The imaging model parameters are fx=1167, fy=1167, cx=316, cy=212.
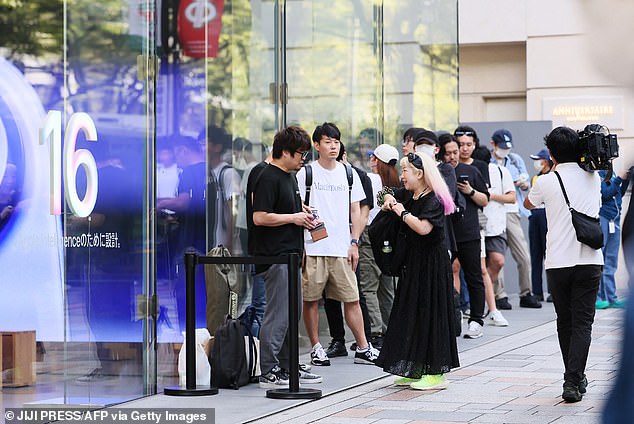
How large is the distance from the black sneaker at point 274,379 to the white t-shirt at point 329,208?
142 cm

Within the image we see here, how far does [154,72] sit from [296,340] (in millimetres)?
2118

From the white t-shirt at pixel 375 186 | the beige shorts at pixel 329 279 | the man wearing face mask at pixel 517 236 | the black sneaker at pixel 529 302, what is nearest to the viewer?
the beige shorts at pixel 329 279

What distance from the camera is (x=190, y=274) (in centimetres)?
787

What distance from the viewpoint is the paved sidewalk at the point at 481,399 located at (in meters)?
7.17

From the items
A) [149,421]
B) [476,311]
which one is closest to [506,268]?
[476,311]

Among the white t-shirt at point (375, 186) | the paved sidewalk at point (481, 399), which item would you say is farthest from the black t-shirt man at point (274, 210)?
the white t-shirt at point (375, 186)

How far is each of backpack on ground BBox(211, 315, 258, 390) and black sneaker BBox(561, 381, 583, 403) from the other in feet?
7.45

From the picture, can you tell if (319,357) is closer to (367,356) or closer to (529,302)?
(367,356)

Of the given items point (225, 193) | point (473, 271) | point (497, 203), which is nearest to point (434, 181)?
point (225, 193)

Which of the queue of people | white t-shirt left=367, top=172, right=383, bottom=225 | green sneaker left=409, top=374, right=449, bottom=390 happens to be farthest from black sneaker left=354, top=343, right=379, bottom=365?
white t-shirt left=367, top=172, right=383, bottom=225

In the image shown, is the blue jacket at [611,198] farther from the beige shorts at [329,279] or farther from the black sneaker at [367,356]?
the beige shorts at [329,279]

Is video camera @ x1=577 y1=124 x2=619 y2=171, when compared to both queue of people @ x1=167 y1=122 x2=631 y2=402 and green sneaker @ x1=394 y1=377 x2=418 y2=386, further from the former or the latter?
green sneaker @ x1=394 y1=377 x2=418 y2=386

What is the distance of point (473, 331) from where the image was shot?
38.9ft

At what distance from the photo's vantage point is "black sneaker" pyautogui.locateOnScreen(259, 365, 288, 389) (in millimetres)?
8227
